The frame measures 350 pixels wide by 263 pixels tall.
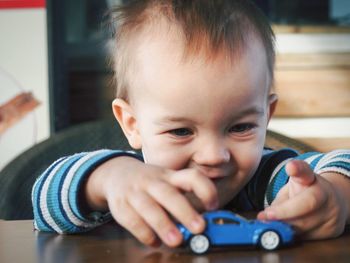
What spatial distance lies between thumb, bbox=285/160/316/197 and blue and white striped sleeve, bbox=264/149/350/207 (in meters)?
0.14

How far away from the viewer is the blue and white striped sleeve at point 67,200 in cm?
79

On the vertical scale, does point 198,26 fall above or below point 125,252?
above

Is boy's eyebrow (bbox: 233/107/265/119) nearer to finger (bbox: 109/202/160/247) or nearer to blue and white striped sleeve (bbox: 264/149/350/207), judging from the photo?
blue and white striped sleeve (bbox: 264/149/350/207)

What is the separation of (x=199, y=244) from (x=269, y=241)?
0.06 metres

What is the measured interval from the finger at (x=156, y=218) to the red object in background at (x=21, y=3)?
7.04 ft

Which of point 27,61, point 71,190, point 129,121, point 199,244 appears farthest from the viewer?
point 27,61

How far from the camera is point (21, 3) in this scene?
269 centimetres

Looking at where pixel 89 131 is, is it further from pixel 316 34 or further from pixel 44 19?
pixel 316 34

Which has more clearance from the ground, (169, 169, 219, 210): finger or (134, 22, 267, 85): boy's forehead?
(134, 22, 267, 85): boy's forehead

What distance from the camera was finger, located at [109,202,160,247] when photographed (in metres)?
0.63

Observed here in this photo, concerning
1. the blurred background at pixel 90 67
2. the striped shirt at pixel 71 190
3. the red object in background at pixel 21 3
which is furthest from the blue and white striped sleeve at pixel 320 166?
the red object in background at pixel 21 3

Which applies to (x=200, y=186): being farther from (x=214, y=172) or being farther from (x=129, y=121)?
(x=129, y=121)

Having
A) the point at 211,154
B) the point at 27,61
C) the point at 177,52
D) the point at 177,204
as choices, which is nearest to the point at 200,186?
the point at 177,204

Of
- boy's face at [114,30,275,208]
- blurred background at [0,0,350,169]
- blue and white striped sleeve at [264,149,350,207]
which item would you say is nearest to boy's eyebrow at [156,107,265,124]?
boy's face at [114,30,275,208]
